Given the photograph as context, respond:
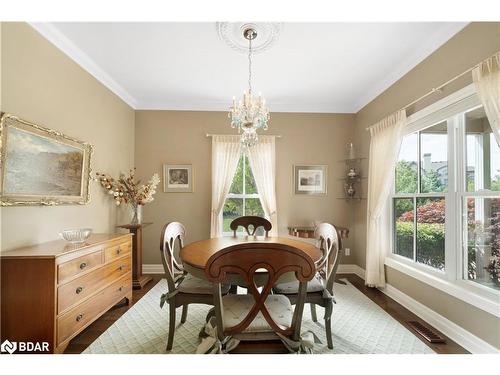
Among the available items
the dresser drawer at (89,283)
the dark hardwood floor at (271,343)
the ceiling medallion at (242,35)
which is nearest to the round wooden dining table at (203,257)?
the dark hardwood floor at (271,343)

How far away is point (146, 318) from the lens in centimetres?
248

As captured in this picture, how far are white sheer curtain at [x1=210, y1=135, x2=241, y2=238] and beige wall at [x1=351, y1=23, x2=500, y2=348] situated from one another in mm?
2211

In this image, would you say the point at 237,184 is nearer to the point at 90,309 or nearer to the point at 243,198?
the point at 243,198

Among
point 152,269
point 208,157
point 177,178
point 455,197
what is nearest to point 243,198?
point 208,157

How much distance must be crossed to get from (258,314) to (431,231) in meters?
2.23

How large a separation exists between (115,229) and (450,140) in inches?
166

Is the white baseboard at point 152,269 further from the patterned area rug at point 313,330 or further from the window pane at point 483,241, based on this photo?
the window pane at point 483,241

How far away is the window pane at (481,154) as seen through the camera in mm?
1953

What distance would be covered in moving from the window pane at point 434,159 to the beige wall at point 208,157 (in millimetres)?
1468

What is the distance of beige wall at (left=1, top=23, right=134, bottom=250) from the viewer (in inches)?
74.7

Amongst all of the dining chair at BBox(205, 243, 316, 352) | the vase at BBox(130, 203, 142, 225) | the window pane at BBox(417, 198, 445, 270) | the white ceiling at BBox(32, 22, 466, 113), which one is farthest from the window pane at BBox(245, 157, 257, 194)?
the dining chair at BBox(205, 243, 316, 352)

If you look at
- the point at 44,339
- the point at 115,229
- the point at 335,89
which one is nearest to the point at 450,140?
the point at 335,89

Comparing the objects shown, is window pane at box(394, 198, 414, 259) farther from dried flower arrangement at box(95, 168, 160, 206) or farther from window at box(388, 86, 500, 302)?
dried flower arrangement at box(95, 168, 160, 206)
